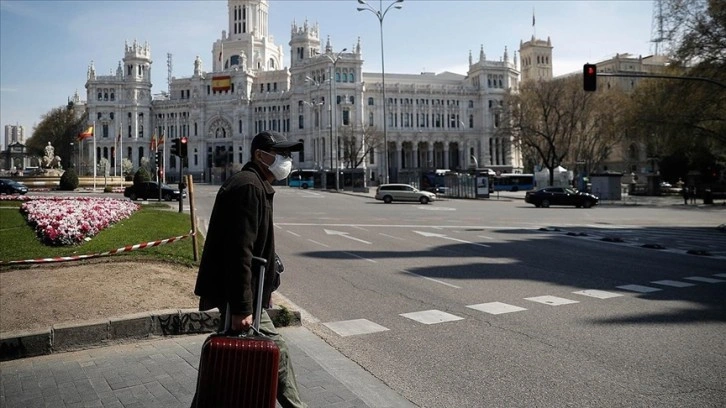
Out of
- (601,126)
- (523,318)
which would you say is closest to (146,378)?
(523,318)

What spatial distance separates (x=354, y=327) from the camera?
7.36 meters

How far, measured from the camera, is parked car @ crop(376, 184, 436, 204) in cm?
4509

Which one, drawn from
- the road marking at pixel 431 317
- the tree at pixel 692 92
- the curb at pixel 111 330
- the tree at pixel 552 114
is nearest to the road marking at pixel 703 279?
the road marking at pixel 431 317

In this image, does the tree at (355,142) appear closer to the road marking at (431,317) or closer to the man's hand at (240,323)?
the road marking at (431,317)

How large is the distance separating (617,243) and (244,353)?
16.5 meters

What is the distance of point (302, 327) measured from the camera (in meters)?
7.32

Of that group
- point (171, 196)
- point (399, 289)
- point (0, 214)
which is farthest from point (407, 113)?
point (399, 289)

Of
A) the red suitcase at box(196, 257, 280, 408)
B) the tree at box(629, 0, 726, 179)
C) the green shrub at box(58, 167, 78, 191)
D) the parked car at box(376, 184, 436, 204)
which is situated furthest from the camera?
the green shrub at box(58, 167, 78, 191)

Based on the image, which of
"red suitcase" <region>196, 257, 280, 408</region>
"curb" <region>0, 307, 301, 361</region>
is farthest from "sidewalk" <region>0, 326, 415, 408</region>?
"red suitcase" <region>196, 257, 280, 408</region>

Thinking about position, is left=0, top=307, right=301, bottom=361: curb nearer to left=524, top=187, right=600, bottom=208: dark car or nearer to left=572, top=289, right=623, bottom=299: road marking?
left=572, top=289, right=623, bottom=299: road marking

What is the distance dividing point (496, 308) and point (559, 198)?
114 ft

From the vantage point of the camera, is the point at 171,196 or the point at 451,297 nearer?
the point at 451,297

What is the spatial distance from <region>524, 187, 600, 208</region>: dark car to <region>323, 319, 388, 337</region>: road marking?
3536 centimetres

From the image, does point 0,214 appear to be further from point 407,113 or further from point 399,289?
point 407,113
